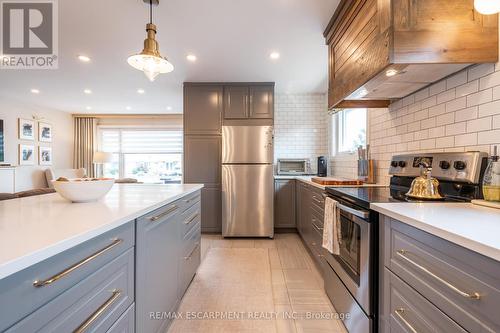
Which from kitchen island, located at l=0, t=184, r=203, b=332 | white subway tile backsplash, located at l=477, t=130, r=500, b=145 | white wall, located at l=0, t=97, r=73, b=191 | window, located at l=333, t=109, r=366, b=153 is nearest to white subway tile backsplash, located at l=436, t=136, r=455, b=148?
white subway tile backsplash, located at l=477, t=130, r=500, b=145

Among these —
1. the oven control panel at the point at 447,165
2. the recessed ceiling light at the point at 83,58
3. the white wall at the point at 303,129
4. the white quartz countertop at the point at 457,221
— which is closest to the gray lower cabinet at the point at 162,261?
the white quartz countertop at the point at 457,221

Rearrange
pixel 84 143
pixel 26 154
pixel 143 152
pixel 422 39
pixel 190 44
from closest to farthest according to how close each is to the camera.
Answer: pixel 422 39
pixel 190 44
pixel 26 154
pixel 84 143
pixel 143 152

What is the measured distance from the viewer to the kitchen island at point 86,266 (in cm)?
55

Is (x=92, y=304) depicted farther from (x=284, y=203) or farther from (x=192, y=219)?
(x=284, y=203)

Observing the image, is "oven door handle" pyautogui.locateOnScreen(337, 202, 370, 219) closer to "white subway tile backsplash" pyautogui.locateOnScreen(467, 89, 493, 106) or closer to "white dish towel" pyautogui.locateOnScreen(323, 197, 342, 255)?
"white dish towel" pyautogui.locateOnScreen(323, 197, 342, 255)

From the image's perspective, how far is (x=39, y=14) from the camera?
200 centimetres

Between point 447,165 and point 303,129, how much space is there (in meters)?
2.84

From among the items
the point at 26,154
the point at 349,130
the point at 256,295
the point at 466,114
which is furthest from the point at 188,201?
the point at 26,154

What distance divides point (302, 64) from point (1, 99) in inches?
225

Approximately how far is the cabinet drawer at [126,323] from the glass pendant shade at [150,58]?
5.29 ft

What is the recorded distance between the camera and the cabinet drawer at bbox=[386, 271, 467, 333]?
76 cm

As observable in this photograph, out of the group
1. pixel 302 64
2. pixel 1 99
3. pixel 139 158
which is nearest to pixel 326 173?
pixel 302 64

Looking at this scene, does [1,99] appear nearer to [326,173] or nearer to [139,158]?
[139,158]

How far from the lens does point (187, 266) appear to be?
1884 millimetres
